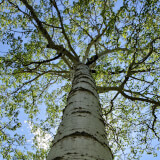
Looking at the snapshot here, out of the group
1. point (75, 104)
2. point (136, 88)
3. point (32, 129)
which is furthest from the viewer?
point (32, 129)

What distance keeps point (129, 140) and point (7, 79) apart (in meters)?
6.90

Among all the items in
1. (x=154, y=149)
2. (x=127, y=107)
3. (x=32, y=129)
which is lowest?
(x=154, y=149)

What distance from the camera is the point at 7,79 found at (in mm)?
7090

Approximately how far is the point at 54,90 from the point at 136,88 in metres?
5.29

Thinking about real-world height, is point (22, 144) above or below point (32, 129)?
below

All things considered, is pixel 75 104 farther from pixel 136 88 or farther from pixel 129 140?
pixel 129 140

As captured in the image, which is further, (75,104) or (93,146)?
(75,104)

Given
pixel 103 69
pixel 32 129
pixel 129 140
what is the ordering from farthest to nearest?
pixel 32 129 → pixel 129 140 → pixel 103 69

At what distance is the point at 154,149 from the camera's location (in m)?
5.73

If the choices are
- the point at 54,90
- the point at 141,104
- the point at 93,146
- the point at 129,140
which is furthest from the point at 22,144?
the point at 141,104

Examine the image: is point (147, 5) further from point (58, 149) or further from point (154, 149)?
point (154, 149)

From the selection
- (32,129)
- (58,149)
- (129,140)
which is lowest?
(58,149)

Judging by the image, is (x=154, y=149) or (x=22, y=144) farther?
(x=154, y=149)

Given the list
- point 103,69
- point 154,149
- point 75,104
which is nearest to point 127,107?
point 154,149
